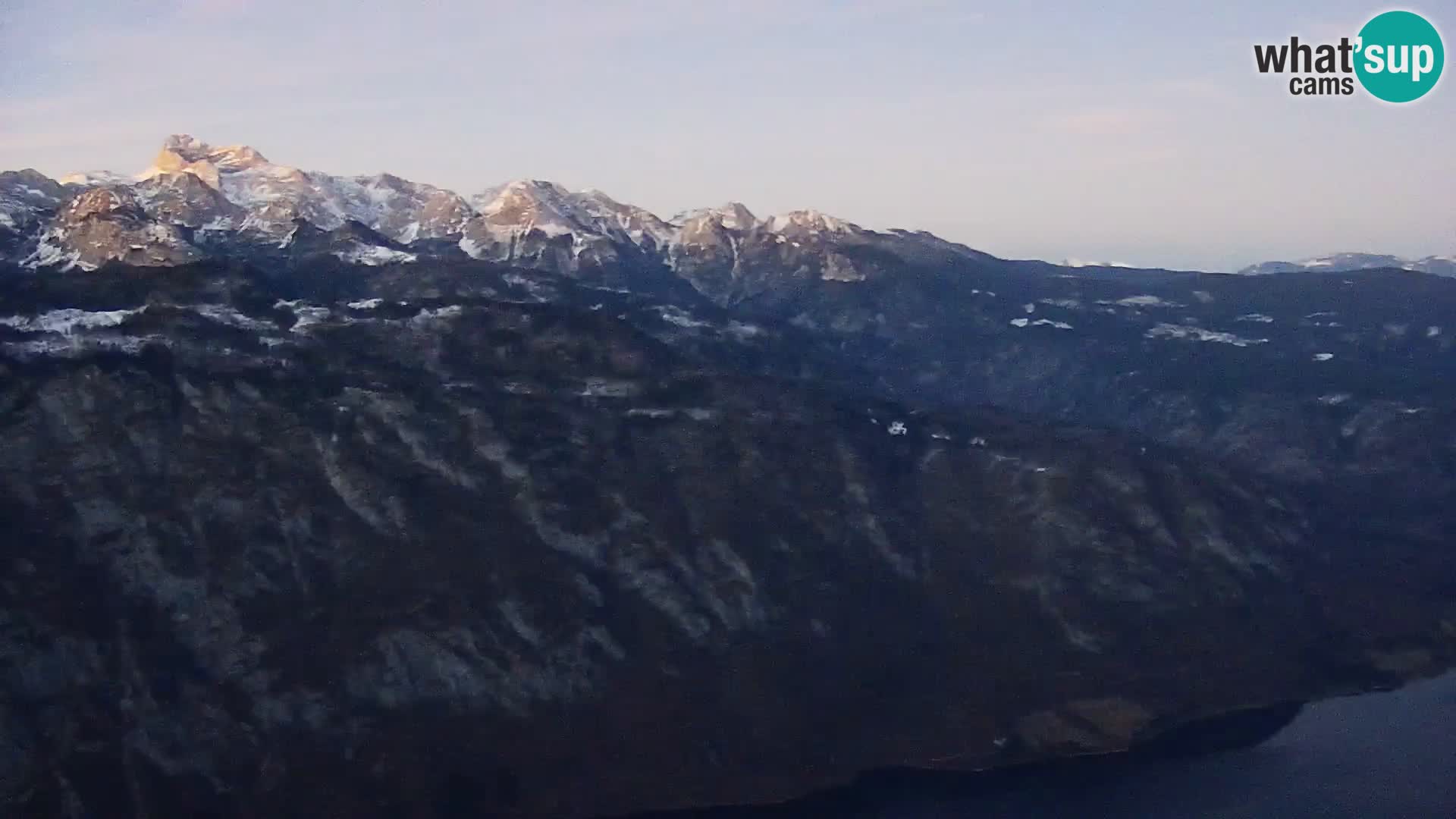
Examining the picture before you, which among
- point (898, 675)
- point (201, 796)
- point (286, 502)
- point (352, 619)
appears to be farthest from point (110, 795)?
point (898, 675)

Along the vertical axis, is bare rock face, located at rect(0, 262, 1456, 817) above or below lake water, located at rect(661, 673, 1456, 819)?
above

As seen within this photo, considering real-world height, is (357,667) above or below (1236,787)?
above

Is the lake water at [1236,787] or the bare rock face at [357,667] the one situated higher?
the bare rock face at [357,667]

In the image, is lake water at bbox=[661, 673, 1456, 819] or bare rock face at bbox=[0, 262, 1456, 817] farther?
bare rock face at bbox=[0, 262, 1456, 817]

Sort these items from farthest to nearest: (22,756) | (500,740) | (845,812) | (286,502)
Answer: (286,502)
(500,740)
(845,812)
(22,756)

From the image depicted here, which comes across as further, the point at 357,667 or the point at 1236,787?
the point at 357,667

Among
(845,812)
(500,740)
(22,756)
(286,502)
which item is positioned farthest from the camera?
(286,502)

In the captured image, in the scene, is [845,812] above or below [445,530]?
below

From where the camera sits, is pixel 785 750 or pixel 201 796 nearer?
pixel 201 796

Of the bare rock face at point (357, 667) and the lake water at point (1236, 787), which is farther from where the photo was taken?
the bare rock face at point (357, 667)

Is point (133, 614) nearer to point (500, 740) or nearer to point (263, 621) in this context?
point (263, 621)

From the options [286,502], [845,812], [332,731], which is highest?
[286,502]
